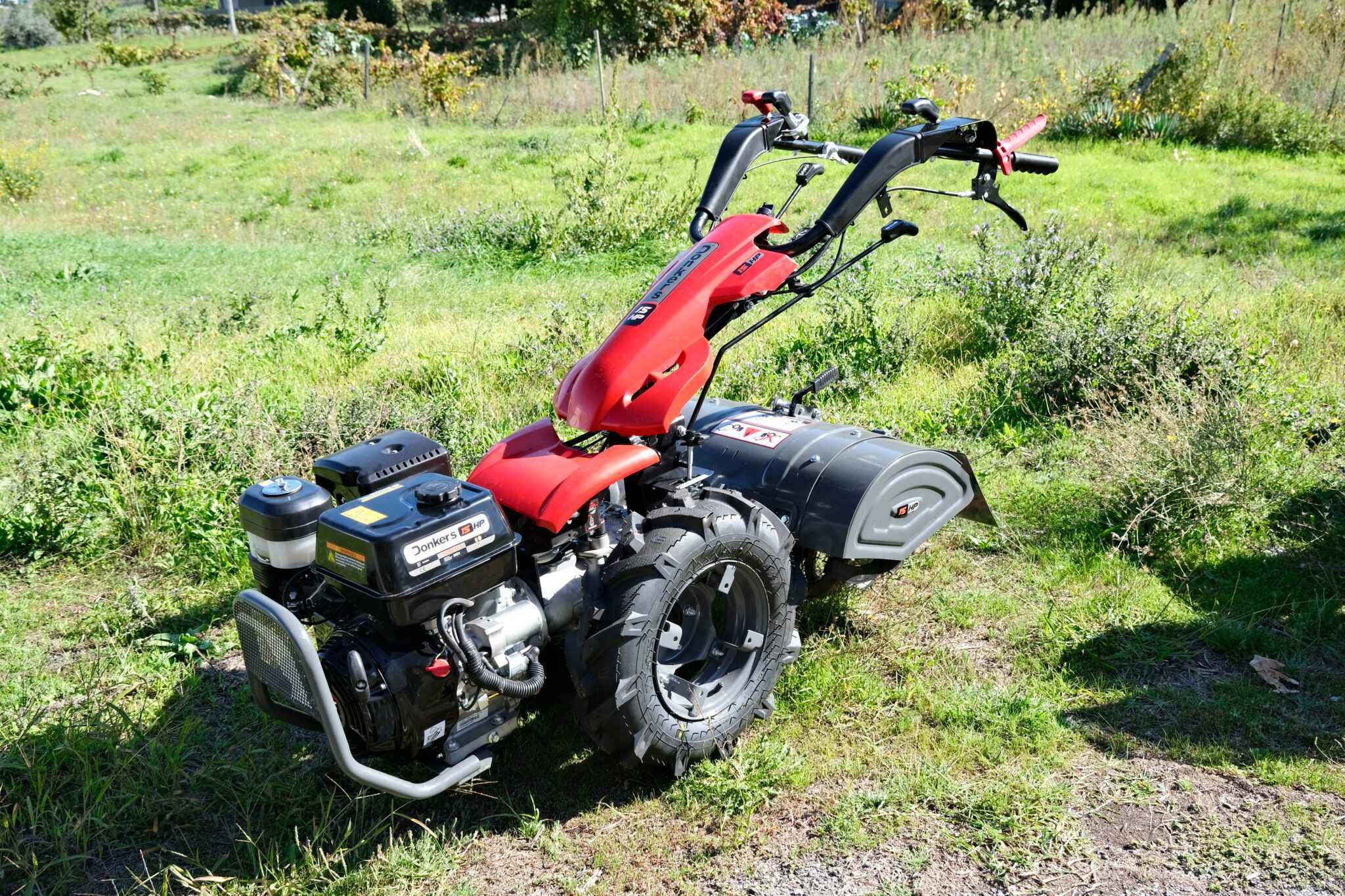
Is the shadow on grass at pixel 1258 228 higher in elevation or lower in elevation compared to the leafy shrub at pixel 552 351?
higher

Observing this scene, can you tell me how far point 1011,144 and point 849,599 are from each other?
73.6 inches

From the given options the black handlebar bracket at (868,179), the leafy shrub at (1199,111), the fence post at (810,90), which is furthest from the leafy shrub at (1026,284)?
the fence post at (810,90)

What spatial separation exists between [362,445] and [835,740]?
1831mm

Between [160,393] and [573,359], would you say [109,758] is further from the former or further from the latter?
[573,359]

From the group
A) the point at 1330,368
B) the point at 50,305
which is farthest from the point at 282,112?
the point at 1330,368

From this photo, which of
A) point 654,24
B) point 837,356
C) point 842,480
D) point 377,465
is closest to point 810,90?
point 837,356

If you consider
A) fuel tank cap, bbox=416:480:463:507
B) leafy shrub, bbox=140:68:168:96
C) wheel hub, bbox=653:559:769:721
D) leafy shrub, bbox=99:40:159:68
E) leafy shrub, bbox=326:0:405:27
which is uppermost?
leafy shrub, bbox=326:0:405:27

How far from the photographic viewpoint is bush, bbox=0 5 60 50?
1773 inches

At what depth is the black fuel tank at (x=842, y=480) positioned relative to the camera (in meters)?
3.66

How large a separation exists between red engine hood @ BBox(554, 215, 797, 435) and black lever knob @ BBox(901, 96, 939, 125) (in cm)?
59

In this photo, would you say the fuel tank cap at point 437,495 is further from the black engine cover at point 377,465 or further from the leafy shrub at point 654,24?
the leafy shrub at point 654,24

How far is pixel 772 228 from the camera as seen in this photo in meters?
3.55

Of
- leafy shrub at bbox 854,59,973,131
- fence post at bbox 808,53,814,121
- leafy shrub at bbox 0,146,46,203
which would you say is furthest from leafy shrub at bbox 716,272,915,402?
leafy shrub at bbox 0,146,46,203

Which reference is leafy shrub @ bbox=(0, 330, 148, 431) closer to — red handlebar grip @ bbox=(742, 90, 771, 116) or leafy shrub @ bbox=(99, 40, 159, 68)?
red handlebar grip @ bbox=(742, 90, 771, 116)
